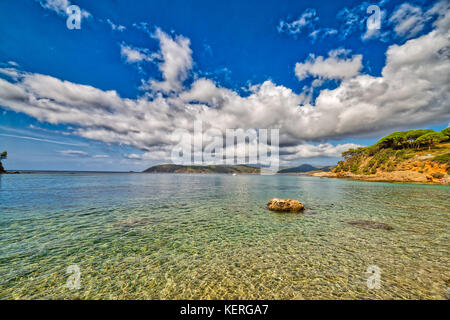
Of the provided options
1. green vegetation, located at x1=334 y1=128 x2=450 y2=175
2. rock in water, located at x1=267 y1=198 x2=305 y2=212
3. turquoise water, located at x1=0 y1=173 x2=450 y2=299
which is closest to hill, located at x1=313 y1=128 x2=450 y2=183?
green vegetation, located at x1=334 y1=128 x2=450 y2=175

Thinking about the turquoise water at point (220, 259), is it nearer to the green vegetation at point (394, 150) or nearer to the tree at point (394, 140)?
the green vegetation at point (394, 150)

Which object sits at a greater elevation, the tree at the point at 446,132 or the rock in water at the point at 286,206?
the tree at the point at 446,132

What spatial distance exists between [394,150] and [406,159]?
88.8 feet

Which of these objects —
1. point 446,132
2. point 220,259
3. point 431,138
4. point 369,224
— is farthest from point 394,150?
point 220,259

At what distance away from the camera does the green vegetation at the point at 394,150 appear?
349 feet

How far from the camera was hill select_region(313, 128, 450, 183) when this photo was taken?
264 feet

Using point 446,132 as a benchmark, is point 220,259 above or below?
below

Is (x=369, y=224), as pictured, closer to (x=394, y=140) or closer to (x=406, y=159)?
(x=406, y=159)

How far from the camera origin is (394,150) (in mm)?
121750

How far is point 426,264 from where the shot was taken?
9.33 meters

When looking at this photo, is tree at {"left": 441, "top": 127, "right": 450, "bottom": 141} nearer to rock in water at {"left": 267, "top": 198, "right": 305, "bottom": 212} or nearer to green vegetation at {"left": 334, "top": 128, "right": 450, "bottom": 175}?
green vegetation at {"left": 334, "top": 128, "right": 450, "bottom": 175}

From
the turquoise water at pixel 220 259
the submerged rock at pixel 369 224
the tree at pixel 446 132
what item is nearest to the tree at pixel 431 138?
the tree at pixel 446 132

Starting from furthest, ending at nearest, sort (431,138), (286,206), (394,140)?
(394,140) → (431,138) → (286,206)
